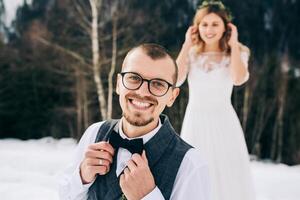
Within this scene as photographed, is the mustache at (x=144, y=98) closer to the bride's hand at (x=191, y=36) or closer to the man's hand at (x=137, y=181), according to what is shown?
the man's hand at (x=137, y=181)

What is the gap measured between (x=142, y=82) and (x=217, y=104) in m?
1.90

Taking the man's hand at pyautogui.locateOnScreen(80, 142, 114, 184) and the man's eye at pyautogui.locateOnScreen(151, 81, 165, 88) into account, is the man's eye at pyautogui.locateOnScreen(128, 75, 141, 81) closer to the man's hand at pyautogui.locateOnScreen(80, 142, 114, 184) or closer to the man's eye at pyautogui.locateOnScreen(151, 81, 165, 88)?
the man's eye at pyautogui.locateOnScreen(151, 81, 165, 88)

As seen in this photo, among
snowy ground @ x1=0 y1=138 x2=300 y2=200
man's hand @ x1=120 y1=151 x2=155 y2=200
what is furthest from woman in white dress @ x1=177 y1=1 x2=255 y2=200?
man's hand @ x1=120 y1=151 x2=155 y2=200

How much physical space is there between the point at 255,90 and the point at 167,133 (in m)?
18.3

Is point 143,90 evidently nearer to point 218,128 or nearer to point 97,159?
point 97,159

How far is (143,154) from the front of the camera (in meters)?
1.28

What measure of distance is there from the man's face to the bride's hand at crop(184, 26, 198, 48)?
1791 millimetres

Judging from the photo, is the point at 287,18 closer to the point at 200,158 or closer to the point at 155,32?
the point at 155,32

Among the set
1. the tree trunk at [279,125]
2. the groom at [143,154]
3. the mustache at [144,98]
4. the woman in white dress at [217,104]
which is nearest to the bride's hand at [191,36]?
the woman in white dress at [217,104]

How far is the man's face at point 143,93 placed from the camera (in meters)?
1.31

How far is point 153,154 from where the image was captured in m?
1.32

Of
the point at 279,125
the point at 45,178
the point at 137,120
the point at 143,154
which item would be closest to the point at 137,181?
the point at 143,154

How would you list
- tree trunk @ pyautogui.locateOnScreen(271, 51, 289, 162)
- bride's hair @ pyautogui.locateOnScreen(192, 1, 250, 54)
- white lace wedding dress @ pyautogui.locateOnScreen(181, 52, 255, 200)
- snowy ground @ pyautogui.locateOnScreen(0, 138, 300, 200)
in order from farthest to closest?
1. tree trunk @ pyautogui.locateOnScreen(271, 51, 289, 162)
2. snowy ground @ pyautogui.locateOnScreen(0, 138, 300, 200)
3. white lace wedding dress @ pyautogui.locateOnScreen(181, 52, 255, 200)
4. bride's hair @ pyautogui.locateOnScreen(192, 1, 250, 54)

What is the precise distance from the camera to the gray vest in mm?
1279
